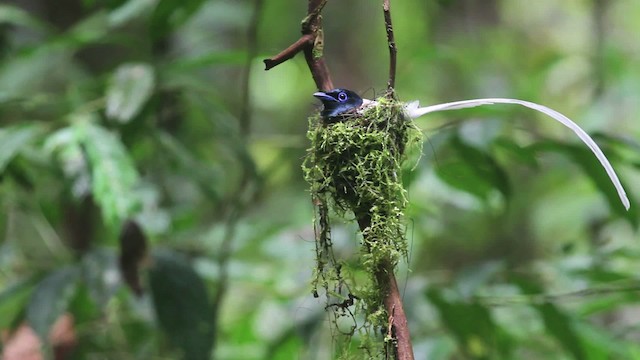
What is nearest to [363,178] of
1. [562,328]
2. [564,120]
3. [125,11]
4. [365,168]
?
[365,168]

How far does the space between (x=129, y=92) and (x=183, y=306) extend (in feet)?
1.55

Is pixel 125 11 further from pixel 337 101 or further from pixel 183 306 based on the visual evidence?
pixel 337 101

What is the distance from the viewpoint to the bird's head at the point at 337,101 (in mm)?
789

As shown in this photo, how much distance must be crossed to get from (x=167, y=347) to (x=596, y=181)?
1.21 m

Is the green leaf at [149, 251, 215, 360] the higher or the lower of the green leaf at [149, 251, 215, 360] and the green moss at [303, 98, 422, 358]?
the higher

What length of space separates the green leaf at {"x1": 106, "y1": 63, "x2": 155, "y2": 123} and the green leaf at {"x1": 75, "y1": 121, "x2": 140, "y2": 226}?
0.13 m

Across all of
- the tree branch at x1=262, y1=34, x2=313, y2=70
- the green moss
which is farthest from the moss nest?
the tree branch at x1=262, y1=34, x2=313, y2=70

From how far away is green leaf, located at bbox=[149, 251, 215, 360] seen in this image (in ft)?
5.21

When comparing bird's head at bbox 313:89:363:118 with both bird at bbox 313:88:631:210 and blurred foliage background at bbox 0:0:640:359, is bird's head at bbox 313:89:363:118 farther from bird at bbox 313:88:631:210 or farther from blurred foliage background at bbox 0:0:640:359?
blurred foliage background at bbox 0:0:640:359

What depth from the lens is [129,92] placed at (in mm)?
1541

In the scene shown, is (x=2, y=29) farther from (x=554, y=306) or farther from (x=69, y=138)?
(x=554, y=306)

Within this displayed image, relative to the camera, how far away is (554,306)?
4.77ft

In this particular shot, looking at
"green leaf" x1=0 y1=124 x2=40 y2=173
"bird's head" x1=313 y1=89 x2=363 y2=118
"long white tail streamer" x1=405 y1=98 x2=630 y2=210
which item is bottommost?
"long white tail streamer" x1=405 y1=98 x2=630 y2=210

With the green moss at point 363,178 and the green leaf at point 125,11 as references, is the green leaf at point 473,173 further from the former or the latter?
the green leaf at point 125,11
